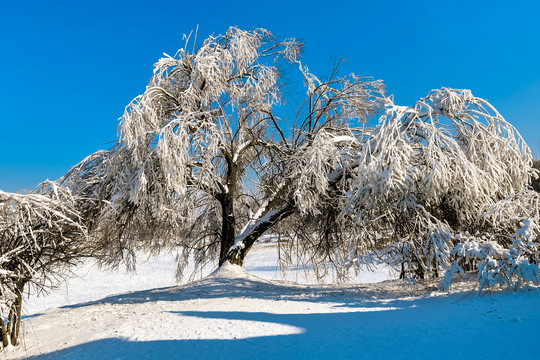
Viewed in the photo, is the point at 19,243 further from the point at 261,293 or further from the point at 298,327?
the point at 261,293

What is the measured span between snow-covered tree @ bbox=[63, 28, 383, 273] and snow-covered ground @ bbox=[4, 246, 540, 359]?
6.34ft

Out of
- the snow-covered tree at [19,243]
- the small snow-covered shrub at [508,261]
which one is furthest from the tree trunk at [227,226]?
the small snow-covered shrub at [508,261]

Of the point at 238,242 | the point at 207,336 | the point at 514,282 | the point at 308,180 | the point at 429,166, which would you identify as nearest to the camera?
the point at 207,336

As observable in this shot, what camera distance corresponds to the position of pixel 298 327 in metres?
4.58

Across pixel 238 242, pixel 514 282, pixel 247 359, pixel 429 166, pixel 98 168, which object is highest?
pixel 98 168

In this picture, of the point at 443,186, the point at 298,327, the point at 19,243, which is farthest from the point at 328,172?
the point at 19,243

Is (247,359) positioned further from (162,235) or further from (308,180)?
(162,235)

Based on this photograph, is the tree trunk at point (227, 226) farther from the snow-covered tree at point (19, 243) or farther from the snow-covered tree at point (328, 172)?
the snow-covered tree at point (19, 243)

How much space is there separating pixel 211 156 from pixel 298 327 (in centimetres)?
447

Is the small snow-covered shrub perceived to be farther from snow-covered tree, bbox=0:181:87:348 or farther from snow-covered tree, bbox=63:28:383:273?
Answer: snow-covered tree, bbox=0:181:87:348

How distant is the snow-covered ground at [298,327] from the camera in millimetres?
3648

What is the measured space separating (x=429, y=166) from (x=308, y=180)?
2.24m

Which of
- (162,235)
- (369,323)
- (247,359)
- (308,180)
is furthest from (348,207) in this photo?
(162,235)

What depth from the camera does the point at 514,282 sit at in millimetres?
5320
